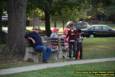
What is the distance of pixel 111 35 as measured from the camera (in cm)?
4288

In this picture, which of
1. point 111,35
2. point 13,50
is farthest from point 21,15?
point 111,35

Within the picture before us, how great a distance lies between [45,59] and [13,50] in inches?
81.7

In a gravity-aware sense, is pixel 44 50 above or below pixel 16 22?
below

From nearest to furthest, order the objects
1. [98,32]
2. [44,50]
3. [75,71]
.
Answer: [75,71], [44,50], [98,32]

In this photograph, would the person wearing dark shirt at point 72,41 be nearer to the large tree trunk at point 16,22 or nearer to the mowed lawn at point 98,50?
the mowed lawn at point 98,50

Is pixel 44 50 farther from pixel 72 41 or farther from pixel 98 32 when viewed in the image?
pixel 98 32

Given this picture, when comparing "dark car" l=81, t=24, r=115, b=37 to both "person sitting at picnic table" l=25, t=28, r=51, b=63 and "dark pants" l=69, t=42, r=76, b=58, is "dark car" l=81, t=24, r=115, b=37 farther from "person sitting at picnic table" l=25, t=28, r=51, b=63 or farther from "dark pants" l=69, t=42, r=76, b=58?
"person sitting at picnic table" l=25, t=28, r=51, b=63

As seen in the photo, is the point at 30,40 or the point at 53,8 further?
the point at 53,8

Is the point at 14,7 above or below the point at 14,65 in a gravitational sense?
above

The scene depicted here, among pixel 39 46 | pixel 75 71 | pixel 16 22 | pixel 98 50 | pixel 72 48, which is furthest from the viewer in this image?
pixel 98 50

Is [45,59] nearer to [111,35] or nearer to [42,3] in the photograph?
[42,3]

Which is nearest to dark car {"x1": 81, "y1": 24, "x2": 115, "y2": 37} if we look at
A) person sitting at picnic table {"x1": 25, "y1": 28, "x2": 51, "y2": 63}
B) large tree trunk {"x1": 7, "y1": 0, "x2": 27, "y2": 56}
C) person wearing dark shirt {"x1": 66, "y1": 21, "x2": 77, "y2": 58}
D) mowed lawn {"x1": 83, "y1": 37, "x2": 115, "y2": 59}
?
mowed lawn {"x1": 83, "y1": 37, "x2": 115, "y2": 59}

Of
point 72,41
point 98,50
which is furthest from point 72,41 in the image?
point 98,50

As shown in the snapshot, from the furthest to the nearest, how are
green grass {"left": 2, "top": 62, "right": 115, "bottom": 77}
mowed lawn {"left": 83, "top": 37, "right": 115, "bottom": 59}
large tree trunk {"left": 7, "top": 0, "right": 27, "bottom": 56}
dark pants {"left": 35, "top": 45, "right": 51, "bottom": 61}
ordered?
mowed lawn {"left": 83, "top": 37, "right": 115, "bottom": 59} < large tree trunk {"left": 7, "top": 0, "right": 27, "bottom": 56} < dark pants {"left": 35, "top": 45, "right": 51, "bottom": 61} < green grass {"left": 2, "top": 62, "right": 115, "bottom": 77}
